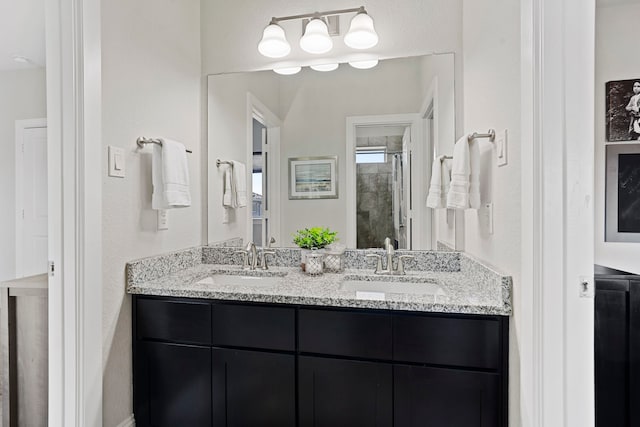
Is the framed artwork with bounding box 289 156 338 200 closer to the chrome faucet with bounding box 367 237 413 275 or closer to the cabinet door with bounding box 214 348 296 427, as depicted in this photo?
the chrome faucet with bounding box 367 237 413 275

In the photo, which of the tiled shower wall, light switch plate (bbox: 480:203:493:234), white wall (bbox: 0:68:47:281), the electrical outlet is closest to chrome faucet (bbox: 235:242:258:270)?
the tiled shower wall

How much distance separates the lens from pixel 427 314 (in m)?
1.30

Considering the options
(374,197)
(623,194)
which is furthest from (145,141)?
(623,194)

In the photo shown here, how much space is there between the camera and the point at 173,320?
155 cm

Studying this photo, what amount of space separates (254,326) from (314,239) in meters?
0.64

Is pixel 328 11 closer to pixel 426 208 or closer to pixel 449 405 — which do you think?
pixel 426 208

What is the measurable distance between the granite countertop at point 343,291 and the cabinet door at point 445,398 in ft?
0.81

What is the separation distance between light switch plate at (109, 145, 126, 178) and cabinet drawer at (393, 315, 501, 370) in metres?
1.36

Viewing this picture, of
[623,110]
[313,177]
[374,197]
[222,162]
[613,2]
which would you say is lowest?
[374,197]

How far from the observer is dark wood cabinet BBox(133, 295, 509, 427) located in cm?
127

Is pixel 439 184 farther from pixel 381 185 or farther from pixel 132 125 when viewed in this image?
pixel 132 125

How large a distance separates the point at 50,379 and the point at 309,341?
1.06 metres

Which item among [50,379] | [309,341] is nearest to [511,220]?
[309,341]

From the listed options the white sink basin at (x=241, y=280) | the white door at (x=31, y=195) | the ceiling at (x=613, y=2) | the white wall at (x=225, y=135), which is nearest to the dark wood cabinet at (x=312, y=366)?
the white sink basin at (x=241, y=280)
